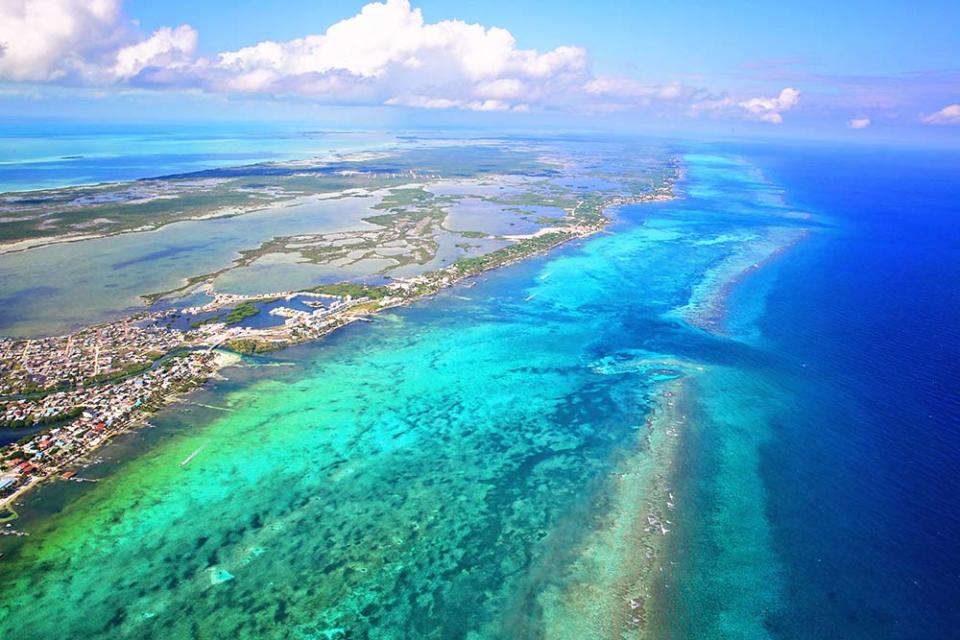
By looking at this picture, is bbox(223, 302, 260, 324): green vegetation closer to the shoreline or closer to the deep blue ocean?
the shoreline

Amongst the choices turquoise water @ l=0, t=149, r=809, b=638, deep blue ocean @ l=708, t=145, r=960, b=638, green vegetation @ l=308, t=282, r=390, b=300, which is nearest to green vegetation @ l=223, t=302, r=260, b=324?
green vegetation @ l=308, t=282, r=390, b=300

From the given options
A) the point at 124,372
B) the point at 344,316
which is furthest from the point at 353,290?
the point at 124,372

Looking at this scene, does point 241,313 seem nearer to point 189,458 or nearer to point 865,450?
point 189,458

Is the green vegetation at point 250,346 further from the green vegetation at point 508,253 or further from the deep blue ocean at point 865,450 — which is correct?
the deep blue ocean at point 865,450

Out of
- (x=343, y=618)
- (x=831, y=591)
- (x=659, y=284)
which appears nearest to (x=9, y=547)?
(x=343, y=618)

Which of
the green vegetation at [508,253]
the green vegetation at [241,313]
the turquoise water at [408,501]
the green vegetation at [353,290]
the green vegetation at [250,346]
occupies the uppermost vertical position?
the green vegetation at [508,253]

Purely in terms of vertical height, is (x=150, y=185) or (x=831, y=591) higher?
(x=150, y=185)

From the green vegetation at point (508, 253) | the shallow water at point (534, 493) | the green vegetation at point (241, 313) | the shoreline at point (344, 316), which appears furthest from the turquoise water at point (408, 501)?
the green vegetation at point (508, 253)

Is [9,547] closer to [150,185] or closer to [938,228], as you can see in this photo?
[150,185]
